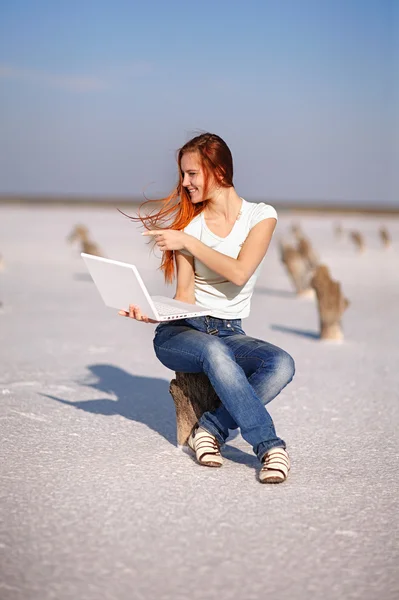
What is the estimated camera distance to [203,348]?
4.06 metres

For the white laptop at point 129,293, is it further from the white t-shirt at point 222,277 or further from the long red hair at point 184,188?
the long red hair at point 184,188

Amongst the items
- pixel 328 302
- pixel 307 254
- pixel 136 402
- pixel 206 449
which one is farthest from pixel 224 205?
pixel 307 254

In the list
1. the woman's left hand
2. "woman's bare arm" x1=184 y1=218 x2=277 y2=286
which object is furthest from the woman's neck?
the woman's left hand

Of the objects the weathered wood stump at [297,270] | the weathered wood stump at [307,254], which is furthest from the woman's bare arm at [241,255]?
the weathered wood stump at [307,254]

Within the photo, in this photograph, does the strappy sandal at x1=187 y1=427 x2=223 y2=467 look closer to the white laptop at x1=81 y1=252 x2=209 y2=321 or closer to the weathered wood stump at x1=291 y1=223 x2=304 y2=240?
the white laptop at x1=81 y1=252 x2=209 y2=321

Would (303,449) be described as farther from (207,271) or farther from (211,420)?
(207,271)

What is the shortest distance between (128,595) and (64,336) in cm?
604

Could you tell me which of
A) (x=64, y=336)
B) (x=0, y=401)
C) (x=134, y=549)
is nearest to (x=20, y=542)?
(x=134, y=549)

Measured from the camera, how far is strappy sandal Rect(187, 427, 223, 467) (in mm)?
4180

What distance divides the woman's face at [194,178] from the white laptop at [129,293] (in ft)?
1.83

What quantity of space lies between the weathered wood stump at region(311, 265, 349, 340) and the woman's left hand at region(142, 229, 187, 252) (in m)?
4.57

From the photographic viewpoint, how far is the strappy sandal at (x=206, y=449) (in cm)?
418

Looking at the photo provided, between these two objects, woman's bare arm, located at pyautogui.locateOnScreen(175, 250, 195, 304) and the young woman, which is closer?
the young woman

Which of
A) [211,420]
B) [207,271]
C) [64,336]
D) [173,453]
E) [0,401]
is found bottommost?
[64,336]
